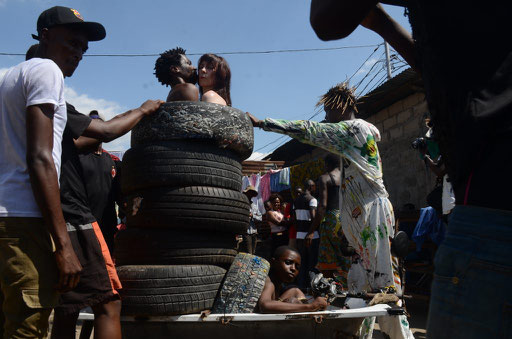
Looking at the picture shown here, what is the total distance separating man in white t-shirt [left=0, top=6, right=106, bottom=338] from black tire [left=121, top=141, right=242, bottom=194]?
1.11 meters

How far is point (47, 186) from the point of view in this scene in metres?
1.85

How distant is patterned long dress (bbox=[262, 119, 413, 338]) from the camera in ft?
11.1

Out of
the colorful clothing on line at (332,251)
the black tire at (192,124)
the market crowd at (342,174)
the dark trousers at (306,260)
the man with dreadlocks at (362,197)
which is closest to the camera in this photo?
the market crowd at (342,174)

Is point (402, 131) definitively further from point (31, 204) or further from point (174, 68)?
point (31, 204)

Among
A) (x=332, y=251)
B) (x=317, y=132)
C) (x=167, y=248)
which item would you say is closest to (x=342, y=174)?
(x=317, y=132)

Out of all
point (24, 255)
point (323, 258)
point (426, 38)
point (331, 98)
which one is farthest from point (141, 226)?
point (323, 258)

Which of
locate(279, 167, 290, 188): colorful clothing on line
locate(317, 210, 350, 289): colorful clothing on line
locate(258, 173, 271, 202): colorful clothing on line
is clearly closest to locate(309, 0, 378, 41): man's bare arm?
locate(317, 210, 350, 289): colorful clothing on line

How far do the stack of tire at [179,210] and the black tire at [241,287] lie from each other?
0.07 m

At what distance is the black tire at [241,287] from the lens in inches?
119

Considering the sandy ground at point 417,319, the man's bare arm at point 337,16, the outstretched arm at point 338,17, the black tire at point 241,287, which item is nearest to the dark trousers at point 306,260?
the sandy ground at point 417,319

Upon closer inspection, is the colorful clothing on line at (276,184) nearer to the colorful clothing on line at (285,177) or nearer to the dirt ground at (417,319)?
the colorful clothing on line at (285,177)

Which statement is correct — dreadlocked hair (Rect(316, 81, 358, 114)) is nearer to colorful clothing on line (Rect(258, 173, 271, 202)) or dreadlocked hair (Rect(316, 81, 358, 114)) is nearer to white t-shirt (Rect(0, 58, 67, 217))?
white t-shirt (Rect(0, 58, 67, 217))

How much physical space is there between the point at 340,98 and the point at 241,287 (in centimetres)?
196

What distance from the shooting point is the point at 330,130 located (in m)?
3.55
